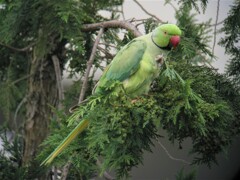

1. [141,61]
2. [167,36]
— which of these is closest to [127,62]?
[141,61]

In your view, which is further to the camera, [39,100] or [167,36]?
[39,100]

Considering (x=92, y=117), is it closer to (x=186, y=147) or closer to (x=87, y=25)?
(x=87, y=25)

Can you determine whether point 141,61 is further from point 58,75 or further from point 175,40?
point 58,75

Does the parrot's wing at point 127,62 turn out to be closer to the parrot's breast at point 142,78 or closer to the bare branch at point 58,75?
the parrot's breast at point 142,78

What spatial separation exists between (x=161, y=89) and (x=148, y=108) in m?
0.12

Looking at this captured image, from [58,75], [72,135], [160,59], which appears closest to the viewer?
[72,135]

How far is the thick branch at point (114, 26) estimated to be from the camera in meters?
1.50

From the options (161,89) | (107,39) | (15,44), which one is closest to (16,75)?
(15,44)

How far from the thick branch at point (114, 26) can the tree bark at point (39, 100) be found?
305mm

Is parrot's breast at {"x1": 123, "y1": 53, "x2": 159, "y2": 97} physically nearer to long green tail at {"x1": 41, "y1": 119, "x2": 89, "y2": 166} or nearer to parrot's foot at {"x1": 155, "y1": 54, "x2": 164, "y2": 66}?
parrot's foot at {"x1": 155, "y1": 54, "x2": 164, "y2": 66}

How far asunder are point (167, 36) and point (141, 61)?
114mm

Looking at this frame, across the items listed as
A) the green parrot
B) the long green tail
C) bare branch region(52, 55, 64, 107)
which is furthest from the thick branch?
the long green tail

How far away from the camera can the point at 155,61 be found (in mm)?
1399

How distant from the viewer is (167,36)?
1440 millimetres
